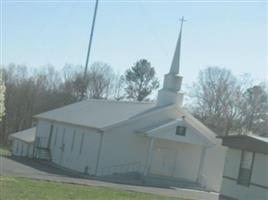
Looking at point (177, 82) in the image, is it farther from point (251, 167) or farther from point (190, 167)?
point (251, 167)

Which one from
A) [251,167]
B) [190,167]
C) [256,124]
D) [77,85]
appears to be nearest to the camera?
[251,167]

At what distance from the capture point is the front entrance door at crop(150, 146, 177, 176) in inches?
1696

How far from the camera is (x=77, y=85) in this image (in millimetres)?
86312

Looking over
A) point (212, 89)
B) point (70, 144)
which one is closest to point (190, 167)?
point (70, 144)

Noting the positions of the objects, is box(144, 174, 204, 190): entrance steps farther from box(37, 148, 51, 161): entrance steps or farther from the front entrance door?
box(37, 148, 51, 161): entrance steps

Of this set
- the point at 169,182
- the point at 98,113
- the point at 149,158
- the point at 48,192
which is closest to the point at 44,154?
the point at 98,113

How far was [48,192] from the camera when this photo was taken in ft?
71.8

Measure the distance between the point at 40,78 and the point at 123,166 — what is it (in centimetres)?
5335

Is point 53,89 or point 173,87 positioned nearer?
point 173,87

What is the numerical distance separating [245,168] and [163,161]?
1815 cm

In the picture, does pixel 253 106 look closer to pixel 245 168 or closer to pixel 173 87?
pixel 173 87

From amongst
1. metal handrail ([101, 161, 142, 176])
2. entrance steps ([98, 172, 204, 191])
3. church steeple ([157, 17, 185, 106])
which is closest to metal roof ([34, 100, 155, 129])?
church steeple ([157, 17, 185, 106])

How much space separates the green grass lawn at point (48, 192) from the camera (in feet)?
66.2

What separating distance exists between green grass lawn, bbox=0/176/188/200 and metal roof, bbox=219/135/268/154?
362 cm
